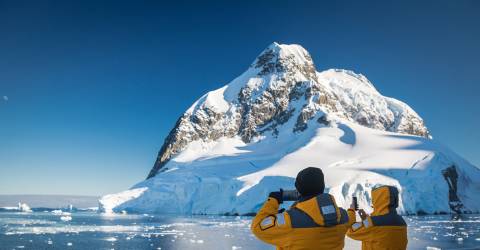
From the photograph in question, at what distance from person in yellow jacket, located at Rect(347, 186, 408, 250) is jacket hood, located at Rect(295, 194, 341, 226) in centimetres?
136

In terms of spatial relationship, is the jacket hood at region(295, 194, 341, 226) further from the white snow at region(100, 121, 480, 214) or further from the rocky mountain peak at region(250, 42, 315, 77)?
the rocky mountain peak at region(250, 42, 315, 77)

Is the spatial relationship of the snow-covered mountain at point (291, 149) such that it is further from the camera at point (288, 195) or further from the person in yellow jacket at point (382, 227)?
the camera at point (288, 195)

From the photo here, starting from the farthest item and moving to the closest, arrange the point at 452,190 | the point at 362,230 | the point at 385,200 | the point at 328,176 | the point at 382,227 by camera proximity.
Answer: the point at 452,190, the point at 328,176, the point at 385,200, the point at 382,227, the point at 362,230

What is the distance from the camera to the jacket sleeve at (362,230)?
449 centimetres

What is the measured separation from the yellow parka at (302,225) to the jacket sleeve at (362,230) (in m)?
1.26

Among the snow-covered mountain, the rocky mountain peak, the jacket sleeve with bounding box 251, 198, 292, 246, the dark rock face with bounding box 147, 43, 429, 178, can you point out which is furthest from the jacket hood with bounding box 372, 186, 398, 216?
the rocky mountain peak

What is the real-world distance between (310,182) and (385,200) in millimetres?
1755

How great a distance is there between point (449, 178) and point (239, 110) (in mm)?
79201

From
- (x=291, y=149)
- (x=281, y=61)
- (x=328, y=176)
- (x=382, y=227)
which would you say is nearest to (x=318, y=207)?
(x=382, y=227)

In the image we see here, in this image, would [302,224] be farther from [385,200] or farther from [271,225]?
[385,200]

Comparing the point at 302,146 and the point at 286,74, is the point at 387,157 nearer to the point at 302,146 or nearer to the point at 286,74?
the point at 302,146

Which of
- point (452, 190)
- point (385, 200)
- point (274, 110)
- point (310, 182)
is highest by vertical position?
point (274, 110)

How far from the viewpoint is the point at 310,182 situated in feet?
11.1

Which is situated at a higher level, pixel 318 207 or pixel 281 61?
pixel 281 61
